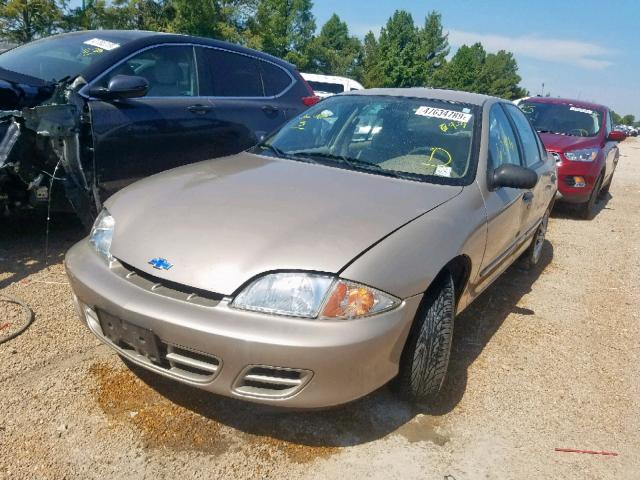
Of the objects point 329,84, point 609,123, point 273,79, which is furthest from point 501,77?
point 273,79

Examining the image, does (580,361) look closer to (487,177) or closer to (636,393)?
(636,393)

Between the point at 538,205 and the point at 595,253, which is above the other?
the point at 538,205

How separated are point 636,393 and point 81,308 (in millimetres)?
2832

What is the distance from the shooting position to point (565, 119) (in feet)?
25.4

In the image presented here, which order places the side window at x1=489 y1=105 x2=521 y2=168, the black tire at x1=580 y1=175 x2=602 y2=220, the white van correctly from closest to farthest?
1. the side window at x1=489 y1=105 x2=521 y2=168
2. the black tire at x1=580 y1=175 x2=602 y2=220
3. the white van

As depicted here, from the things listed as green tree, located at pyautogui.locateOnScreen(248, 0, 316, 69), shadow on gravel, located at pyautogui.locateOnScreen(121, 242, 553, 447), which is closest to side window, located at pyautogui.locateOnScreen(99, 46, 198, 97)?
shadow on gravel, located at pyautogui.locateOnScreen(121, 242, 553, 447)

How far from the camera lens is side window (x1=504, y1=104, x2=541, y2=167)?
12.7ft

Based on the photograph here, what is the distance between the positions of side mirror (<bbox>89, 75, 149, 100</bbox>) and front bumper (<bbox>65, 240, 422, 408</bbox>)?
187 cm

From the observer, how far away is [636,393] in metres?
2.83

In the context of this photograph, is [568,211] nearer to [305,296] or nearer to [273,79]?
[273,79]

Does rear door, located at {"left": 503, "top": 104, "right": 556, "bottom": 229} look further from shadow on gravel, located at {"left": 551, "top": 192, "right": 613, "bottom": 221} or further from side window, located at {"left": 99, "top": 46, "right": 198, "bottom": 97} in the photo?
shadow on gravel, located at {"left": 551, "top": 192, "right": 613, "bottom": 221}

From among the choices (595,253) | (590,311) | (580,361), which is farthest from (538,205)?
(595,253)

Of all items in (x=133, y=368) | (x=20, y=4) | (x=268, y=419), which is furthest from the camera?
(x=20, y=4)

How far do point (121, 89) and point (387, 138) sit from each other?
5.80 ft
